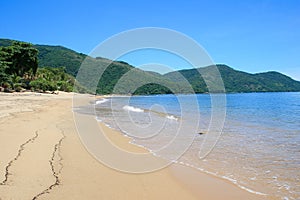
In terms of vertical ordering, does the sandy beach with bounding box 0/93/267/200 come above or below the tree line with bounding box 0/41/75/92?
below

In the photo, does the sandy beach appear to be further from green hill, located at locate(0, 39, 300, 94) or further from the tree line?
green hill, located at locate(0, 39, 300, 94)

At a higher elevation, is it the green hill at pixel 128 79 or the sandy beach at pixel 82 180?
the green hill at pixel 128 79

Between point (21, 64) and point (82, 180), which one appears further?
point (21, 64)

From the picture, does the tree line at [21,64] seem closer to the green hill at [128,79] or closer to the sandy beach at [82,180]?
the green hill at [128,79]

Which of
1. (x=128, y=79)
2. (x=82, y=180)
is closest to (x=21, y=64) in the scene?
(x=128, y=79)

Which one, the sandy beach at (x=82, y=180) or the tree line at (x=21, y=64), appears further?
the tree line at (x=21, y=64)

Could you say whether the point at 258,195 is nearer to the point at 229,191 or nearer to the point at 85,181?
the point at 229,191

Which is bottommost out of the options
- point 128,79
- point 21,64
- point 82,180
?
point 82,180

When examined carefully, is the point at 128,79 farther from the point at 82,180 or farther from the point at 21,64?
the point at 82,180

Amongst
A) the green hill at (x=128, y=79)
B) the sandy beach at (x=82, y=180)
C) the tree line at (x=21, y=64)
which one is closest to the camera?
the sandy beach at (x=82, y=180)

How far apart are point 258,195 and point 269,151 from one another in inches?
186

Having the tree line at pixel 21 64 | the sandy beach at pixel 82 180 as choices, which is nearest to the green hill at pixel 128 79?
the tree line at pixel 21 64

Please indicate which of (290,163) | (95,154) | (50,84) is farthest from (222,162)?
(50,84)

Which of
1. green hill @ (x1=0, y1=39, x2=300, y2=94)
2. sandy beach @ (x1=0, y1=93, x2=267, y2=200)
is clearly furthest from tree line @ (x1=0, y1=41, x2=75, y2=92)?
sandy beach @ (x1=0, y1=93, x2=267, y2=200)
